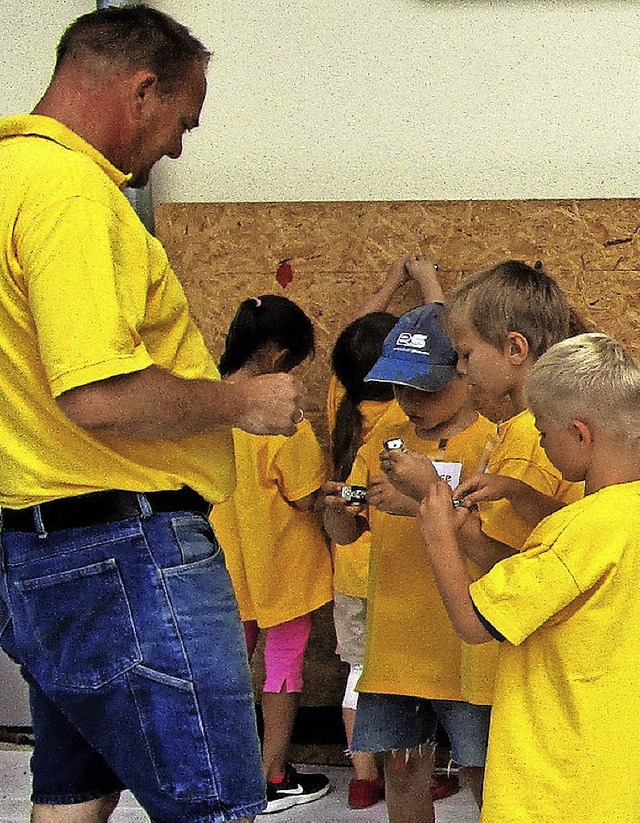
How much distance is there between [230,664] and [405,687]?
72 cm

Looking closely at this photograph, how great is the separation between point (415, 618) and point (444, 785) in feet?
3.88

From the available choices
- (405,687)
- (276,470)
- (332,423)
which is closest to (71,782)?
(405,687)

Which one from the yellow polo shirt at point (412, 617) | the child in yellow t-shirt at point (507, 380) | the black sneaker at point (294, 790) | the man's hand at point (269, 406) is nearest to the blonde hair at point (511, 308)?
the child in yellow t-shirt at point (507, 380)

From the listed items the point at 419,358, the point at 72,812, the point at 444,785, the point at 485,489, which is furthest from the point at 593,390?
the point at 444,785

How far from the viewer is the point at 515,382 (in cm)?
247

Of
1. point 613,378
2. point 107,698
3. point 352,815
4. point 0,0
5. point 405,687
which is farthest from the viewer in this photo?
point 0,0

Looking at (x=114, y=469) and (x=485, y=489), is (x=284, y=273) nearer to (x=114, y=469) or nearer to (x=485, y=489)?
(x=485, y=489)

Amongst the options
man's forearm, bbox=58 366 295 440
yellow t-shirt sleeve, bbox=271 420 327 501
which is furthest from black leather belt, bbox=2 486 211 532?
yellow t-shirt sleeve, bbox=271 420 327 501

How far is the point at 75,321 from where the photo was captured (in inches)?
70.7

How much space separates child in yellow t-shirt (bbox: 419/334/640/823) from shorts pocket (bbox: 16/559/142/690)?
1.91ft

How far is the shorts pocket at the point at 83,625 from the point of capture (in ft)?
6.30

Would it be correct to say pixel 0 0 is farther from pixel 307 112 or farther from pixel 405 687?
pixel 405 687

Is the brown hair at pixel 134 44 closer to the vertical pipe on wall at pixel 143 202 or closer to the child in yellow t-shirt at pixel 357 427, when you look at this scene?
the child in yellow t-shirt at pixel 357 427

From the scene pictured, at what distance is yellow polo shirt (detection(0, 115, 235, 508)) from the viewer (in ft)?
5.92
